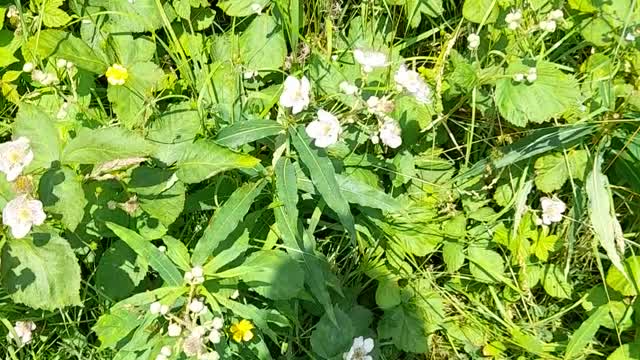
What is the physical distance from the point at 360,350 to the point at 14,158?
110 centimetres

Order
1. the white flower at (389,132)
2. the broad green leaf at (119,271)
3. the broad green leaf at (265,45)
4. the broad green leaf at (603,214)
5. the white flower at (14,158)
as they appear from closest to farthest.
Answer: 1. the white flower at (14,158)
2. the white flower at (389,132)
3. the broad green leaf at (119,271)
4. the broad green leaf at (603,214)
5. the broad green leaf at (265,45)

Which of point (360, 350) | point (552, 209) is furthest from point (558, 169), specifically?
point (360, 350)

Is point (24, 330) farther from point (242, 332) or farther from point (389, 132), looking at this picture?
point (389, 132)

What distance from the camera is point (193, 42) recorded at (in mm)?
2209

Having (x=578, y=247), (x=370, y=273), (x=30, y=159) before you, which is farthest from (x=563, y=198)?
(x=30, y=159)

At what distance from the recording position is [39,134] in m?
1.64

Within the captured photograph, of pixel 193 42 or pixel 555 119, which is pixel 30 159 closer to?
pixel 193 42

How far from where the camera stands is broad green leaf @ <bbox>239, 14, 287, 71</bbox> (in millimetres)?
2168

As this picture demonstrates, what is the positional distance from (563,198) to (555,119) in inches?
11.5

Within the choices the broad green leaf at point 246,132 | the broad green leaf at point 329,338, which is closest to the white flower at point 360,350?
the broad green leaf at point 329,338

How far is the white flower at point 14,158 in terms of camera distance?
1515 millimetres

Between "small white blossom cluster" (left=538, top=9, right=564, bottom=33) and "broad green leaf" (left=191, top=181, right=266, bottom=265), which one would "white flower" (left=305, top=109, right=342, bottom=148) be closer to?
"broad green leaf" (left=191, top=181, right=266, bottom=265)

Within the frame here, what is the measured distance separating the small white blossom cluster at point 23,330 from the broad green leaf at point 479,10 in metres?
1.60

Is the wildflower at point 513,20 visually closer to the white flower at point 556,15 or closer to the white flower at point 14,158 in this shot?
the white flower at point 556,15
